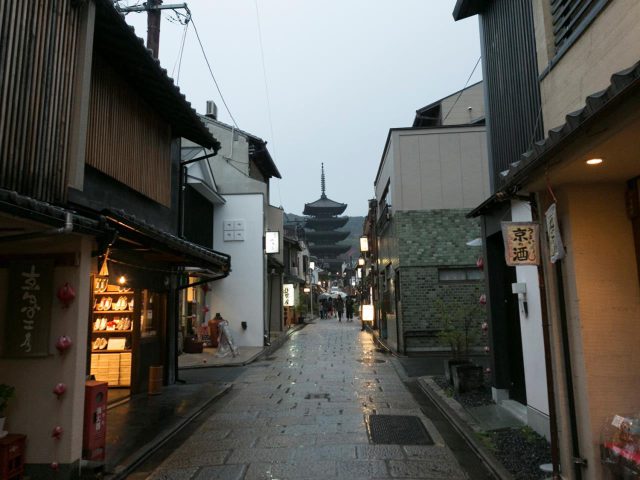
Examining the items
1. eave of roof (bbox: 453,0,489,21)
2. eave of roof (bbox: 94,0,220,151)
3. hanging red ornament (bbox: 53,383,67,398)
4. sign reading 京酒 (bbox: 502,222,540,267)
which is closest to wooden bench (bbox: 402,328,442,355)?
eave of roof (bbox: 94,0,220,151)

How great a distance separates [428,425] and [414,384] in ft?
13.9

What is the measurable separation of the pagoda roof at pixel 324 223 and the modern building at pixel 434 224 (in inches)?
2156

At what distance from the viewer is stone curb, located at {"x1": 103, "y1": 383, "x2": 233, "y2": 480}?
6.37 m

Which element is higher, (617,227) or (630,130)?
(630,130)

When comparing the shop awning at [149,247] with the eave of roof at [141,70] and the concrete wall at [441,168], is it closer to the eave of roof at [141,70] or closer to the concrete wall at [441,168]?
the eave of roof at [141,70]

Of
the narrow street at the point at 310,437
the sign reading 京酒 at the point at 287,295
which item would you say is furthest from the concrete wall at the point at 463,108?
the sign reading 京酒 at the point at 287,295

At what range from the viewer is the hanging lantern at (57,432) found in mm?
5949

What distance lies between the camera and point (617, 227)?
5.57m

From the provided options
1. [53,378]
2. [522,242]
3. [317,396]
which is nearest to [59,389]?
[53,378]

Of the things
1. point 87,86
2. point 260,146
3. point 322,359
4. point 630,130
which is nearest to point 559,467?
point 630,130

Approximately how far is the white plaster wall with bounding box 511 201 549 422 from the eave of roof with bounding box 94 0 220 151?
6.74 metres

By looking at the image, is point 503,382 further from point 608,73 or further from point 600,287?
point 608,73

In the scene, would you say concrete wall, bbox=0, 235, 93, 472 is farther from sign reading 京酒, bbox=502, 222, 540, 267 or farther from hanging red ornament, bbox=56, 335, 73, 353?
sign reading 京酒, bbox=502, 222, 540, 267

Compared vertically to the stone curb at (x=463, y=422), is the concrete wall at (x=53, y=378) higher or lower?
higher
